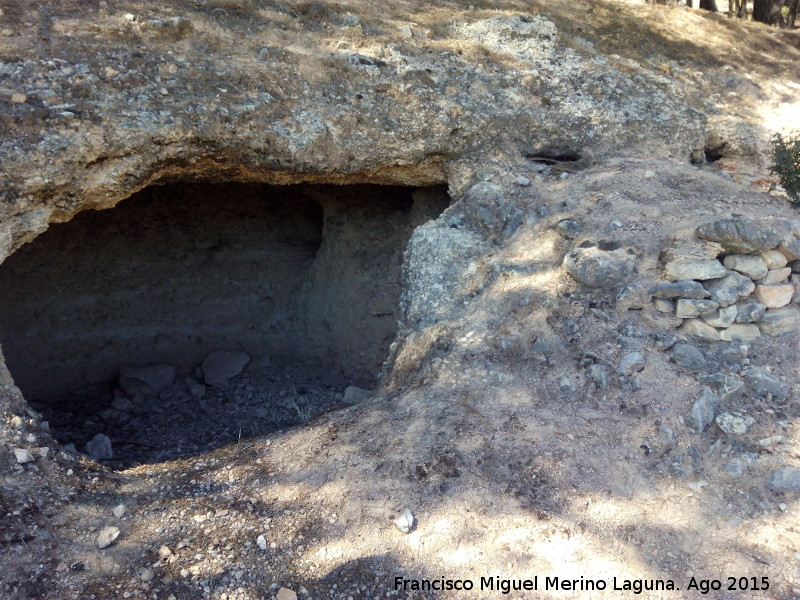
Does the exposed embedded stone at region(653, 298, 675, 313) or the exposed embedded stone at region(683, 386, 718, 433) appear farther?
the exposed embedded stone at region(653, 298, 675, 313)

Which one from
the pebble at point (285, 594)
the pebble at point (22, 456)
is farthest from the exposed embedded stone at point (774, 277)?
the pebble at point (22, 456)

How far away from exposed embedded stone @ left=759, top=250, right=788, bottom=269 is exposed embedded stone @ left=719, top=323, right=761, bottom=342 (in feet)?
1.13

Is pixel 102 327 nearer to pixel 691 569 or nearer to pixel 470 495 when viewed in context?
pixel 470 495

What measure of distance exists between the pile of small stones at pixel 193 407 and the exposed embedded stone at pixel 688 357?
2.33m

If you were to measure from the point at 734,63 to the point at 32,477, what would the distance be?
18.6ft

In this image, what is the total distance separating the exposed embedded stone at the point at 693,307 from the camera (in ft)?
10.7

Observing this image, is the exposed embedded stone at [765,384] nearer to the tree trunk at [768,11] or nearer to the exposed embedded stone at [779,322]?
the exposed embedded stone at [779,322]

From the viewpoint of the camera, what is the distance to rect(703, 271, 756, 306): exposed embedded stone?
3293 millimetres

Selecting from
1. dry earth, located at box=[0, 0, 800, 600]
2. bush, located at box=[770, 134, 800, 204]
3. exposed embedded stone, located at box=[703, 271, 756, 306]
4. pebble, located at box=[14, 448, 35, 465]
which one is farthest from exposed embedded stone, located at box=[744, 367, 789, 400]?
pebble, located at box=[14, 448, 35, 465]

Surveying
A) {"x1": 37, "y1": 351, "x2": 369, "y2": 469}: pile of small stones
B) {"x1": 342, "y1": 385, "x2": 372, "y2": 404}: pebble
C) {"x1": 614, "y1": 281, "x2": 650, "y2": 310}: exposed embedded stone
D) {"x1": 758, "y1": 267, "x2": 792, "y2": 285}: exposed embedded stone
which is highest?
{"x1": 758, "y1": 267, "x2": 792, "y2": 285}: exposed embedded stone

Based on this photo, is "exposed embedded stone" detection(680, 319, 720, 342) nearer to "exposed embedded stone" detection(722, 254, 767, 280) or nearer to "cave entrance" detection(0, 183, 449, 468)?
"exposed embedded stone" detection(722, 254, 767, 280)

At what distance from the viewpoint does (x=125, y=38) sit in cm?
399

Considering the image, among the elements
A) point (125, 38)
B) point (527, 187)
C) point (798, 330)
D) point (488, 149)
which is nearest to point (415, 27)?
point (488, 149)

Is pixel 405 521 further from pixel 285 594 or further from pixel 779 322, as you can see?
pixel 779 322
